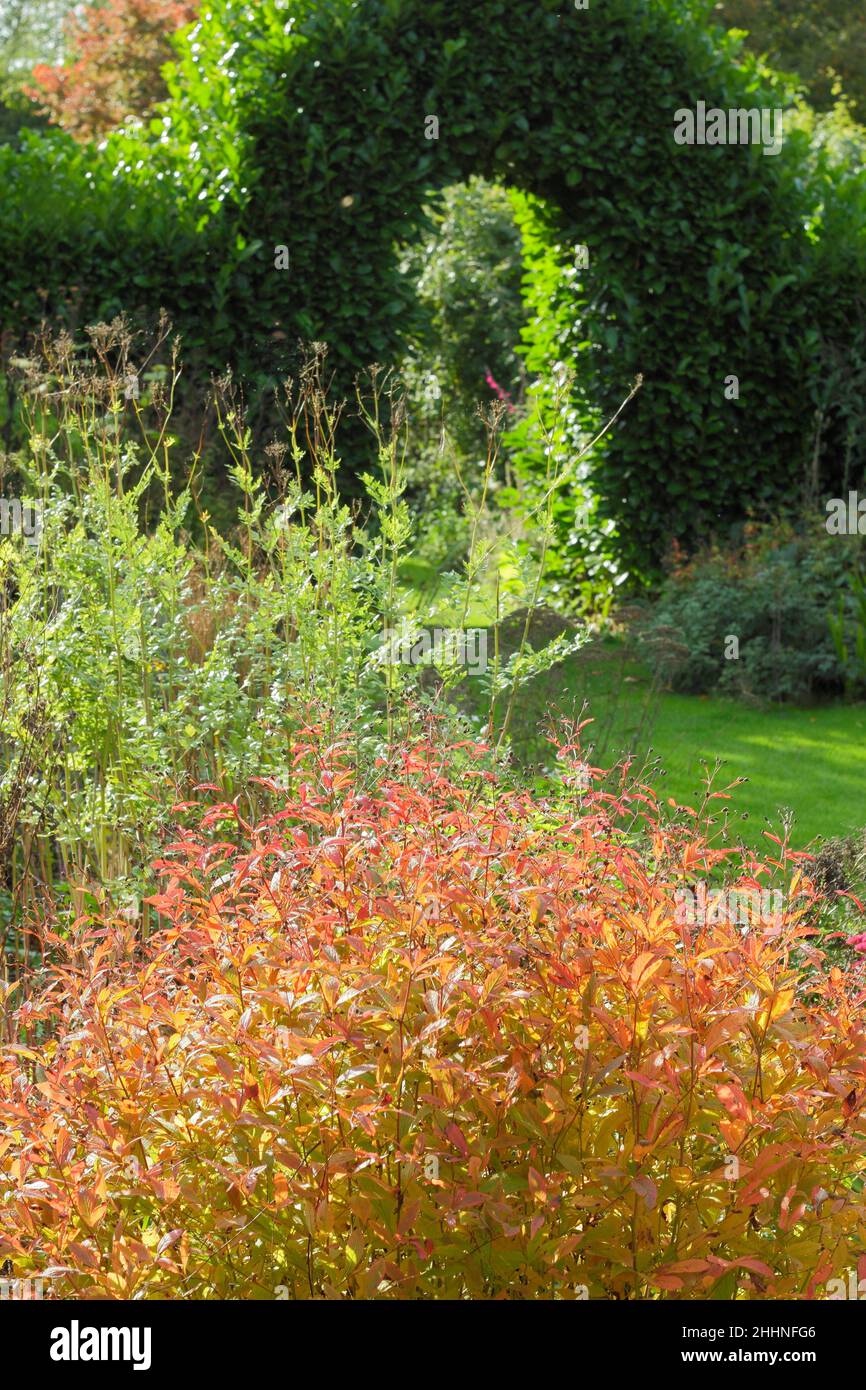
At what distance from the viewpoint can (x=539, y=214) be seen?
31.3 feet

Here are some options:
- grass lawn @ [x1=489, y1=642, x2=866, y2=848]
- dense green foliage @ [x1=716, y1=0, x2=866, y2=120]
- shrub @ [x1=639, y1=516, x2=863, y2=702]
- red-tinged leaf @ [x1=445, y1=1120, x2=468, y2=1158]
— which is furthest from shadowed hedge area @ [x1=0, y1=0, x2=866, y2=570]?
dense green foliage @ [x1=716, y1=0, x2=866, y2=120]

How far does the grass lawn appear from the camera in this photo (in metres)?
5.59

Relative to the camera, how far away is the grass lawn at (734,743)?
5.59 metres

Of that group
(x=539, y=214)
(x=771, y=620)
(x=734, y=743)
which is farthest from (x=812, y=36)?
(x=734, y=743)

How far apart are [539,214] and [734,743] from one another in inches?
173

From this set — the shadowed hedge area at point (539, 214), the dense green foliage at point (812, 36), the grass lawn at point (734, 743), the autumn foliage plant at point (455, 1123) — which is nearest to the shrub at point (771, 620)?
the grass lawn at point (734, 743)

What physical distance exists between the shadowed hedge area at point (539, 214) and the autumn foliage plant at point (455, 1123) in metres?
6.29

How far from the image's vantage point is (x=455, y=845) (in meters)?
2.35

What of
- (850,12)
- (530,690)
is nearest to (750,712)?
(530,690)

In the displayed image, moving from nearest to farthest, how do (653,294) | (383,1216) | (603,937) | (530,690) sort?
(383,1216)
(603,937)
(530,690)
(653,294)

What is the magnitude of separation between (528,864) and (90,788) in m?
1.95

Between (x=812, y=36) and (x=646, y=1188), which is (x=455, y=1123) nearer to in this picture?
(x=646, y=1188)

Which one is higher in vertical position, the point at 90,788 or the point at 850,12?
the point at 850,12

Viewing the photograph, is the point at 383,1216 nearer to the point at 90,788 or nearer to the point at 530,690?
the point at 90,788
